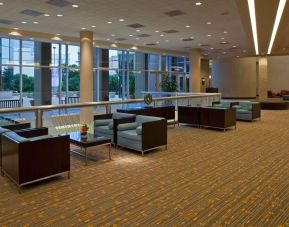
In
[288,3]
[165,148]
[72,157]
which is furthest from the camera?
[288,3]

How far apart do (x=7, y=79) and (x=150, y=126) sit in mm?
9871

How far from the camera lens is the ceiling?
309 inches

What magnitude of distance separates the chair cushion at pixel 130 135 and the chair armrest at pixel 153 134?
6.3 inches

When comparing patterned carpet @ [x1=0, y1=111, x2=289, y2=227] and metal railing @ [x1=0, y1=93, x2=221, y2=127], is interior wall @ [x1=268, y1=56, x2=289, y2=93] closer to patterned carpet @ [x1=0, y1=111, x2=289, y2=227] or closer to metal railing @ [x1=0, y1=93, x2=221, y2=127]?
metal railing @ [x1=0, y1=93, x2=221, y2=127]

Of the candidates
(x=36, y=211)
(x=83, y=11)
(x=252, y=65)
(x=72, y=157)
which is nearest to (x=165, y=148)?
(x=72, y=157)

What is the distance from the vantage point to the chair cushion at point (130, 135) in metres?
6.20

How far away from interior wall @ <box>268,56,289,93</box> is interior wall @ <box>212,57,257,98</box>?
7.32 ft

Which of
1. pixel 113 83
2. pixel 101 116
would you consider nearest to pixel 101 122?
pixel 101 116

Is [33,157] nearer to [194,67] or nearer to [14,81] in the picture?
[14,81]

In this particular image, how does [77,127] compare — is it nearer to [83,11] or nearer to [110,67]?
[83,11]

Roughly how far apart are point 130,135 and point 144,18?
492cm

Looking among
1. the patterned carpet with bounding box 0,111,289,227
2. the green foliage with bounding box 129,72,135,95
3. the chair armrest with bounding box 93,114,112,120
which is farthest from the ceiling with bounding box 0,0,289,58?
the green foliage with bounding box 129,72,135,95

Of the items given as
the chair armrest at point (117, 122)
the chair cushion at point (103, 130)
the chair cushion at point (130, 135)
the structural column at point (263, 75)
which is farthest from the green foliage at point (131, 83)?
the chair cushion at point (130, 135)

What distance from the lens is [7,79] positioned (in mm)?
13328
